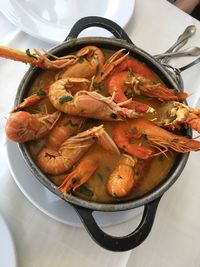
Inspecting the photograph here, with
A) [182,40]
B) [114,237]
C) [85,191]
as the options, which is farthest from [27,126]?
[182,40]

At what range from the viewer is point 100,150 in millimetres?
943

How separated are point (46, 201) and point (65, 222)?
7cm

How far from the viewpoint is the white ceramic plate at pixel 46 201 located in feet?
3.16

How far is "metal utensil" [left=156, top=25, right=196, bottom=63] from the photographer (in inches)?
46.9

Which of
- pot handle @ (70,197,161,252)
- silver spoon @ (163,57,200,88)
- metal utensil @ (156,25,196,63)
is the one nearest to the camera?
pot handle @ (70,197,161,252)

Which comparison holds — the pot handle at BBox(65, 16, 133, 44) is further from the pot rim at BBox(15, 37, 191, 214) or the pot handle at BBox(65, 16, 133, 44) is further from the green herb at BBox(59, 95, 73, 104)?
the green herb at BBox(59, 95, 73, 104)

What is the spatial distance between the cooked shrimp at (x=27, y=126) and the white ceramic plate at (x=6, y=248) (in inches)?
8.3

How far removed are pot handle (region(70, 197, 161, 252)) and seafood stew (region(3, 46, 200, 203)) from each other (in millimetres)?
47

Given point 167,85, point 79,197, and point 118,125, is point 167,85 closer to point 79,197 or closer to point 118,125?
point 118,125

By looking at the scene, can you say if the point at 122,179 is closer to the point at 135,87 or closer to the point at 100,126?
the point at 100,126

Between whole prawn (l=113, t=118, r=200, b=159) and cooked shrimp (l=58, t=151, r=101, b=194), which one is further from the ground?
whole prawn (l=113, t=118, r=200, b=159)

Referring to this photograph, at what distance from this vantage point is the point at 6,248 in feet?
2.98

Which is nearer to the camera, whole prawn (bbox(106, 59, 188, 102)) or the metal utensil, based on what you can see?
whole prawn (bbox(106, 59, 188, 102))

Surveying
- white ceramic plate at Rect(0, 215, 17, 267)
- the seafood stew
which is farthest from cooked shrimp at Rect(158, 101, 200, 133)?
white ceramic plate at Rect(0, 215, 17, 267)
